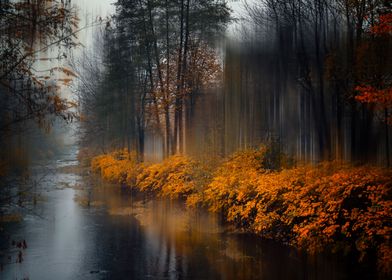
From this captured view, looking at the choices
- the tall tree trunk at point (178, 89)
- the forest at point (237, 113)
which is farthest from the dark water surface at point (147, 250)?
the tall tree trunk at point (178, 89)

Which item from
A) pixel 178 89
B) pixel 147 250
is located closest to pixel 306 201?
pixel 147 250

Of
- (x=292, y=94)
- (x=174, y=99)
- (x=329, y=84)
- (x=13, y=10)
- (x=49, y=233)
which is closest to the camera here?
(x=13, y=10)

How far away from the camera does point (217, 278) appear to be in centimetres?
1022

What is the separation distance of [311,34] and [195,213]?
10434mm

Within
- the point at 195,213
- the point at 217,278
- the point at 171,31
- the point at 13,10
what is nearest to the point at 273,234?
the point at 217,278

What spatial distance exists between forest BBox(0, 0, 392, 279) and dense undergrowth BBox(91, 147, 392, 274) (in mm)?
53

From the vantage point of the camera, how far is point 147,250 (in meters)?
12.9

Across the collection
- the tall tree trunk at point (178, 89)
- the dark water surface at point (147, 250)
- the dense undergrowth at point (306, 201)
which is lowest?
the dark water surface at point (147, 250)

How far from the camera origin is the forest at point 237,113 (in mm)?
8289

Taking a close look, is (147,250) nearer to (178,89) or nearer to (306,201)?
(306,201)

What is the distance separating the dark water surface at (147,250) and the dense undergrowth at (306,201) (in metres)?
0.55

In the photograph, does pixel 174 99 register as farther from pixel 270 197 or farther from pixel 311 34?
pixel 270 197

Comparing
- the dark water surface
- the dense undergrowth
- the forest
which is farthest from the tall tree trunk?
the dark water surface

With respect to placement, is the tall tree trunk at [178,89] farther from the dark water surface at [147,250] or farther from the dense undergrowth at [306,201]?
the dark water surface at [147,250]
